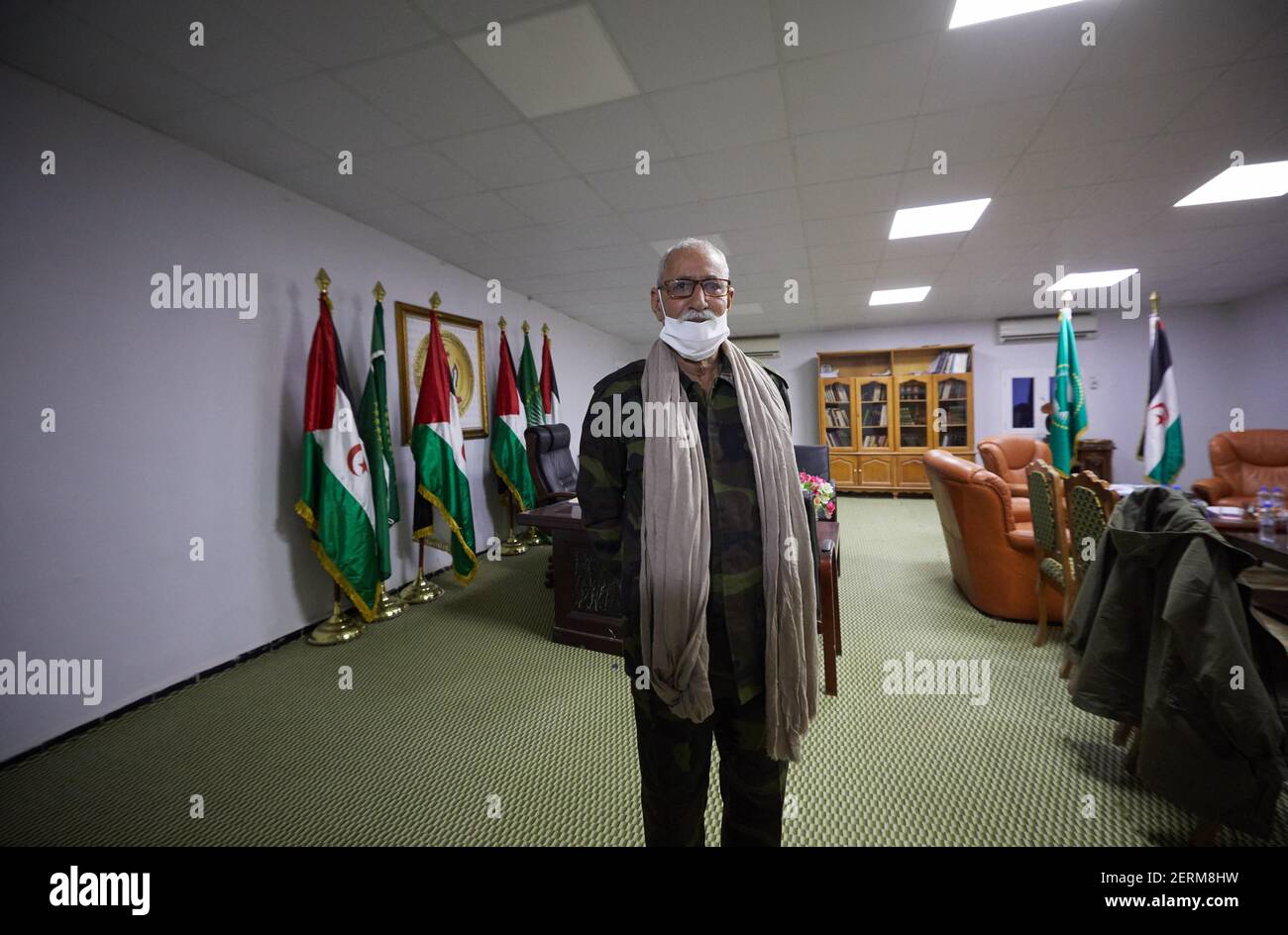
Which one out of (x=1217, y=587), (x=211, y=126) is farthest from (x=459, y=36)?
(x=1217, y=587)

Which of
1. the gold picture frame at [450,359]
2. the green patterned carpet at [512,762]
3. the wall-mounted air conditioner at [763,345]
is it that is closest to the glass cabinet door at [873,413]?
the wall-mounted air conditioner at [763,345]

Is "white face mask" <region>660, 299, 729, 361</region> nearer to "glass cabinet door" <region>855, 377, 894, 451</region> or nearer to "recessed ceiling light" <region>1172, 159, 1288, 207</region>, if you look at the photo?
"recessed ceiling light" <region>1172, 159, 1288, 207</region>

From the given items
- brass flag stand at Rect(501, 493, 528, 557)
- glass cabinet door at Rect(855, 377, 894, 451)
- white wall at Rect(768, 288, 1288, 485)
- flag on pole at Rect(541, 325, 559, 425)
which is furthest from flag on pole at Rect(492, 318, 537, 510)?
white wall at Rect(768, 288, 1288, 485)

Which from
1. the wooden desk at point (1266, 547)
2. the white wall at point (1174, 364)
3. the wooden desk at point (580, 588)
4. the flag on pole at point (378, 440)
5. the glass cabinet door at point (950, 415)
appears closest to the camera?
the wooden desk at point (1266, 547)

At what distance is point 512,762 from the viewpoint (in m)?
1.74

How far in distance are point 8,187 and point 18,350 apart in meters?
0.61

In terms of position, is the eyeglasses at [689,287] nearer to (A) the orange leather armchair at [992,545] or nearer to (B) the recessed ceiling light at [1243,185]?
(A) the orange leather armchair at [992,545]

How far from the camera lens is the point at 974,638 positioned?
2.55m

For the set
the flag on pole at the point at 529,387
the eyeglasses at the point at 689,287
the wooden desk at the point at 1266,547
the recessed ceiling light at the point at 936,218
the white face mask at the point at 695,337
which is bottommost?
the wooden desk at the point at 1266,547

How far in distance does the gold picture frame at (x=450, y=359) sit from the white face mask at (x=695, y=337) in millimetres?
2896

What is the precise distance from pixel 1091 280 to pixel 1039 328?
5.34 ft

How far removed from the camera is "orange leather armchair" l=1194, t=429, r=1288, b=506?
402 centimetres

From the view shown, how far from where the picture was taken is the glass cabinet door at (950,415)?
6.70 m

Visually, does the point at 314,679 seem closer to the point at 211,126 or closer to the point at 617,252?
the point at 211,126
